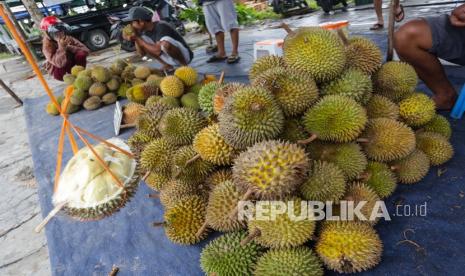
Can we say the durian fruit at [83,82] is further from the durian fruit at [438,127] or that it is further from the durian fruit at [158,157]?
the durian fruit at [438,127]

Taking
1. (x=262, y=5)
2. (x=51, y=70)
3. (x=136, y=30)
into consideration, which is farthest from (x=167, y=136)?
(x=262, y=5)

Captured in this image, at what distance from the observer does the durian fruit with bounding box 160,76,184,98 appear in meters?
2.88

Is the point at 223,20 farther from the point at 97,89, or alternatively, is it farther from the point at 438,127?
A: the point at 438,127

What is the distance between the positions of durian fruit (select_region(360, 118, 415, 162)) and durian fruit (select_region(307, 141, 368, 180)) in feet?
0.35

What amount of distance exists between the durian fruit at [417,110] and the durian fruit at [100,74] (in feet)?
11.9

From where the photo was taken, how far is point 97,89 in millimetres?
4086

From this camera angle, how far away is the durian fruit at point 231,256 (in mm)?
1162

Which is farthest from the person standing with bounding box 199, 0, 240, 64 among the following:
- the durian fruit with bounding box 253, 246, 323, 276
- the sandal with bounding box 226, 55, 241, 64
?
the durian fruit with bounding box 253, 246, 323, 276

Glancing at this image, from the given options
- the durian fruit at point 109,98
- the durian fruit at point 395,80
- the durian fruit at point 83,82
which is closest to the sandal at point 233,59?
the durian fruit at point 109,98

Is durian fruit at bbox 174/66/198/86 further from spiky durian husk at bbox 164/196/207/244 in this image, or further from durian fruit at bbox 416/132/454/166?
durian fruit at bbox 416/132/454/166

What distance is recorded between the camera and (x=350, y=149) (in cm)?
134

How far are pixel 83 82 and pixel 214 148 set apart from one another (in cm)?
342

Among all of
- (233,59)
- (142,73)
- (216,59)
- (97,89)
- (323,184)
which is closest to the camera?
(323,184)

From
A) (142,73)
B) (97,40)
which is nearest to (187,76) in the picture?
(142,73)
